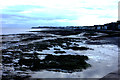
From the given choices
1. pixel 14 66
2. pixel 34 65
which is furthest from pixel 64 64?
pixel 14 66

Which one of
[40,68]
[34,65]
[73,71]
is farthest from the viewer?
[34,65]

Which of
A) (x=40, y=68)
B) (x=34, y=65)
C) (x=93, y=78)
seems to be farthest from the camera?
(x=34, y=65)

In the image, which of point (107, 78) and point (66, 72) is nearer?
point (107, 78)

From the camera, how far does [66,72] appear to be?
11.1m

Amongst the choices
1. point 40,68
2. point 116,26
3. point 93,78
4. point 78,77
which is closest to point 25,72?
point 40,68

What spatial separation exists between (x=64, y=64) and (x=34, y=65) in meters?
2.91

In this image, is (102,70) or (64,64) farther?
(64,64)

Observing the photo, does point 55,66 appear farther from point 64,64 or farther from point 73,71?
point 73,71

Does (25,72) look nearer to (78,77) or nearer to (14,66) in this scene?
(14,66)

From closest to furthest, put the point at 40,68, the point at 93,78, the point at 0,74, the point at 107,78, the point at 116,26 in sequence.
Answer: the point at 107,78 < the point at 93,78 < the point at 0,74 < the point at 40,68 < the point at 116,26

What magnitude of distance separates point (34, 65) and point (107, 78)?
7295mm

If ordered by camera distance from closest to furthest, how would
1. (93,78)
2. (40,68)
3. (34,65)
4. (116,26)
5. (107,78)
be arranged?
(107,78) < (93,78) < (40,68) < (34,65) < (116,26)

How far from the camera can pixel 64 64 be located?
43.4 feet

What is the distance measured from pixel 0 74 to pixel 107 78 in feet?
26.1
